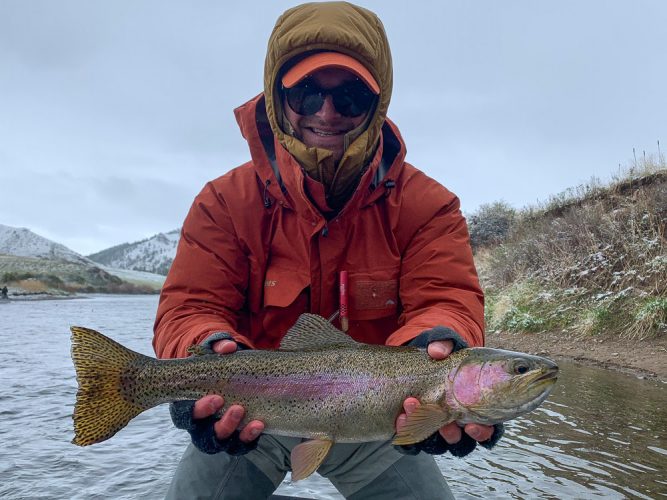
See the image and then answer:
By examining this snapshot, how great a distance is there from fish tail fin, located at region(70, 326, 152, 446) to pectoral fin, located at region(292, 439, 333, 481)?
2.71ft

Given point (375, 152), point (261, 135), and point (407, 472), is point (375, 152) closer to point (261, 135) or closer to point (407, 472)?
point (261, 135)

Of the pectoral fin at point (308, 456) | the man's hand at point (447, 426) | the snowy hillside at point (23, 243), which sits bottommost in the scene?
the pectoral fin at point (308, 456)

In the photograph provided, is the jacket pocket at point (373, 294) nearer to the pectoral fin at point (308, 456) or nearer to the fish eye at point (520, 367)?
the pectoral fin at point (308, 456)

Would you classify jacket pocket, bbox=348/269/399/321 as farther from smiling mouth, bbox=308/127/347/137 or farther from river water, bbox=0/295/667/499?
river water, bbox=0/295/667/499

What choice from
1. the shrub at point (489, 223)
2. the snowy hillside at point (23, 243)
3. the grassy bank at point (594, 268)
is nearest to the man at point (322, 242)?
the grassy bank at point (594, 268)

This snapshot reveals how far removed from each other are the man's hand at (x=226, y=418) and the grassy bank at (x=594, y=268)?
8.24m

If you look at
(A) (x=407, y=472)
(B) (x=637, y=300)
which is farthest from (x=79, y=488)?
(B) (x=637, y=300)

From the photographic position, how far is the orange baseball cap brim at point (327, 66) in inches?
128

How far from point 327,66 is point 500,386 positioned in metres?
2.02

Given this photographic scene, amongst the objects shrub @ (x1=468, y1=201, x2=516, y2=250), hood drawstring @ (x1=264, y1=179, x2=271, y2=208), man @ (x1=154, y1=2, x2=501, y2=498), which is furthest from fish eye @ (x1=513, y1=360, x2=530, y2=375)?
shrub @ (x1=468, y1=201, x2=516, y2=250)

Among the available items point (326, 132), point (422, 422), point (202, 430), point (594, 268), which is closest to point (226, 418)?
point (202, 430)

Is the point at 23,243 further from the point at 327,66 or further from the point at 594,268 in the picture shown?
the point at 327,66

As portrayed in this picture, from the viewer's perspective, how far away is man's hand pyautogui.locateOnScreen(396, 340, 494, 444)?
8.73 feet

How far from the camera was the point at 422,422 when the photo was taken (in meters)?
2.60
